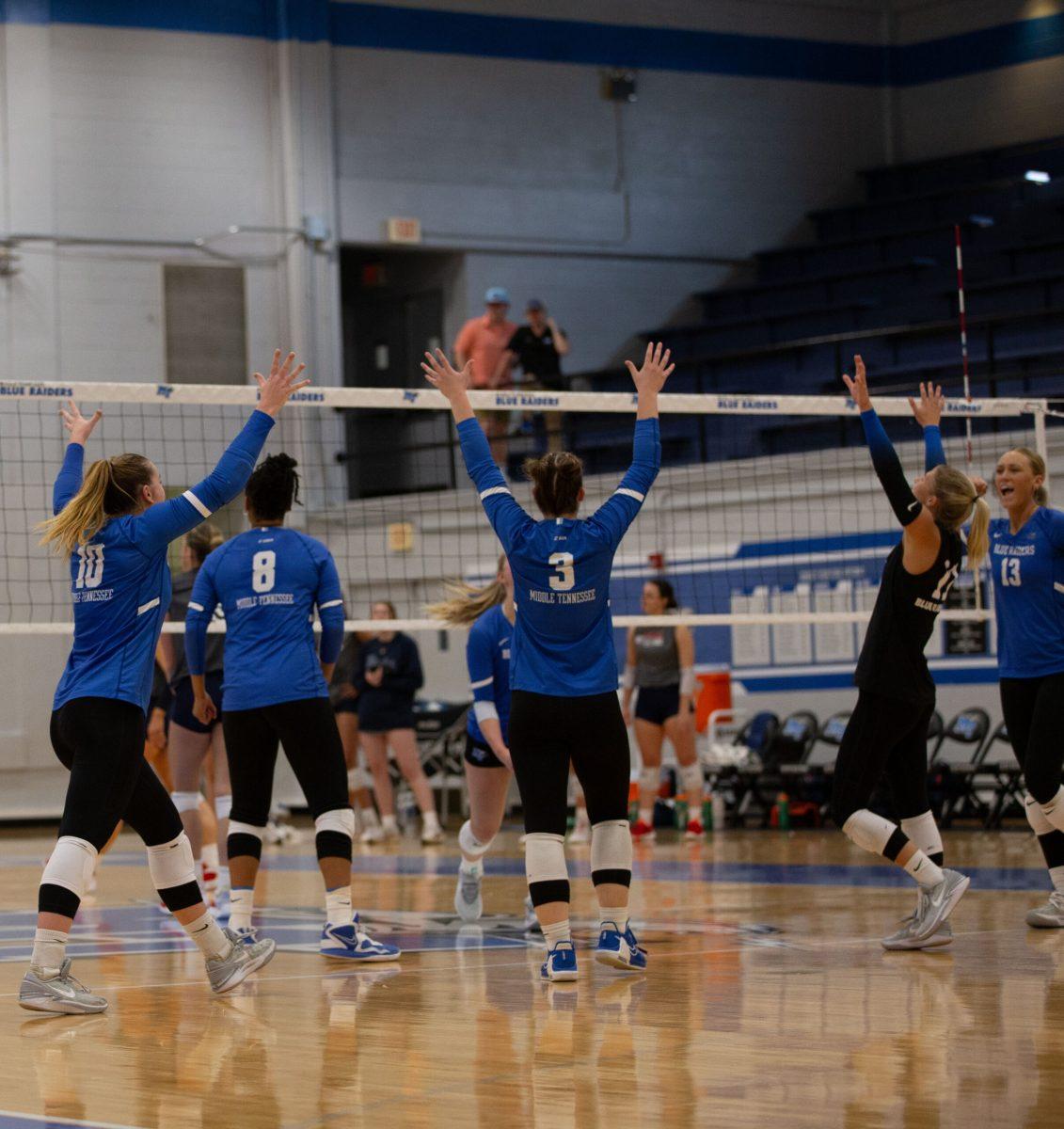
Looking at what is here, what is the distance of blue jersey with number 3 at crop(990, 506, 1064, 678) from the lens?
712cm

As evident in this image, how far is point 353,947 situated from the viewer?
666cm

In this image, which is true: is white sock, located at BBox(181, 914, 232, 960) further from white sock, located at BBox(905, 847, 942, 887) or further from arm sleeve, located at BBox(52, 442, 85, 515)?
white sock, located at BBox(905, 847, 942, 887)

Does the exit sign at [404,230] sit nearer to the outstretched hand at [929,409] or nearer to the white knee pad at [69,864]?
the outstretched hand at [929,409]

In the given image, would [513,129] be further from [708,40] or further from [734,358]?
[734,358]

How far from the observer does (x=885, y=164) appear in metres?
A: 20.7

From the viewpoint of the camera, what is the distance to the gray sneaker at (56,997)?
5.56 m

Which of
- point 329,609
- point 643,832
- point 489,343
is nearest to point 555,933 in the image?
point 329,609

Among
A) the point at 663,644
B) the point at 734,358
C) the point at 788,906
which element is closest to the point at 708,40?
the point at 734,358

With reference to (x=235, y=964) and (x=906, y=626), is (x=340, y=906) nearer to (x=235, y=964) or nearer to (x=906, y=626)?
(x=235, y=964)

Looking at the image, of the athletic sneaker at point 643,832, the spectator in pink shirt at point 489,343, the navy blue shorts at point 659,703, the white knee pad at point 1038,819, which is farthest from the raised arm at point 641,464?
the spectator in pink shirt at point 489,343

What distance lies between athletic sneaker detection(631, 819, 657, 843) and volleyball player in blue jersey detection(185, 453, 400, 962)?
6.26m

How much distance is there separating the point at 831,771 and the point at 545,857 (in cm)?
802

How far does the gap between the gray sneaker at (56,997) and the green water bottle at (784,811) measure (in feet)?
27.5

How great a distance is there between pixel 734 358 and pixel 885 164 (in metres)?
5.81
